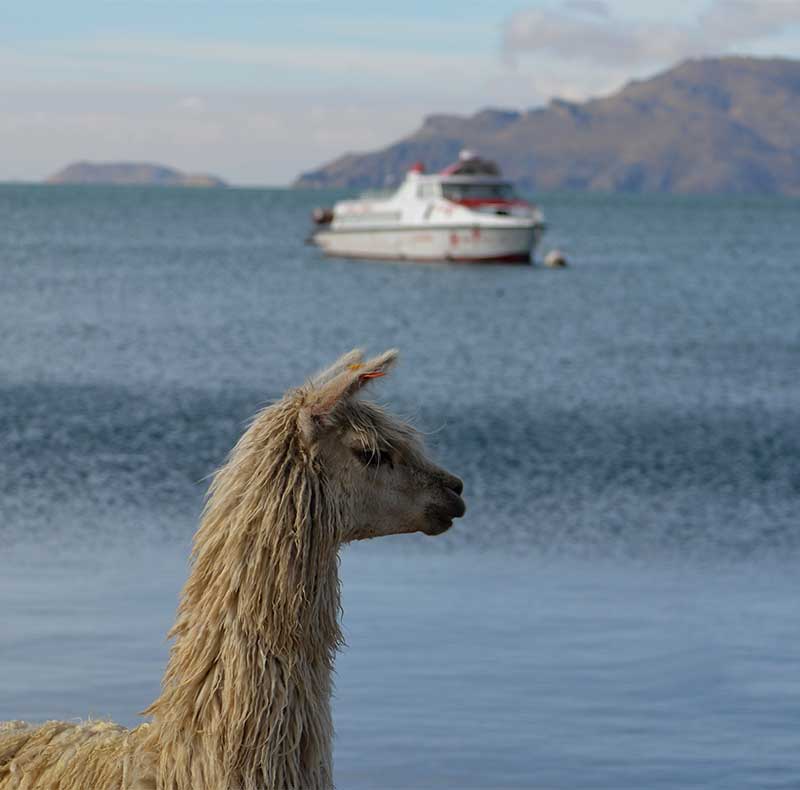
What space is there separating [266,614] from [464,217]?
190ft

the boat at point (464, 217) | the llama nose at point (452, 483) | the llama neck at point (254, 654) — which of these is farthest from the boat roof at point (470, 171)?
the llama neck at point (254, 654)

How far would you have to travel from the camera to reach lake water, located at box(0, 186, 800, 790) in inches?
337

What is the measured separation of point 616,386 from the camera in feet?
94.2

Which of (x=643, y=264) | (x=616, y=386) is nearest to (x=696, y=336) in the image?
(x=616, y=386)

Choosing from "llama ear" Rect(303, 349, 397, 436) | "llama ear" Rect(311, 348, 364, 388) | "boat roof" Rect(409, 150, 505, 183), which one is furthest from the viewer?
"boat roof" Rect(409, 150, 505, 183)

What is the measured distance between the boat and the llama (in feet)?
187

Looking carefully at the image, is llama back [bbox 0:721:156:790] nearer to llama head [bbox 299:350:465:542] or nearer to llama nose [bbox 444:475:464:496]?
llama head [bbox 299:350:465:542]

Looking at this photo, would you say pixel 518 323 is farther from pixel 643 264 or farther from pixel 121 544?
pixel 643 264

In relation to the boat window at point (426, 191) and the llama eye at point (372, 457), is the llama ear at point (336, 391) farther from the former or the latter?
the boat window at point (426, 191)

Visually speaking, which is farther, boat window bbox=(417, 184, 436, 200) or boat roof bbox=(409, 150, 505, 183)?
boat window bbox=(417, 184, 436, 200)

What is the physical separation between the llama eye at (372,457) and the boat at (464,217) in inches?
2247

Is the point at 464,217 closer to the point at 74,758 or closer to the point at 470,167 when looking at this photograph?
the point at 470,167

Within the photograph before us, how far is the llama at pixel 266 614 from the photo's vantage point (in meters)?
3.80

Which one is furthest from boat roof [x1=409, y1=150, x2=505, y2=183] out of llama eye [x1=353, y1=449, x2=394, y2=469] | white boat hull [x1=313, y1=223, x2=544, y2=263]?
llama eye [x1=353, y1=449, x2=394, y2=469]
